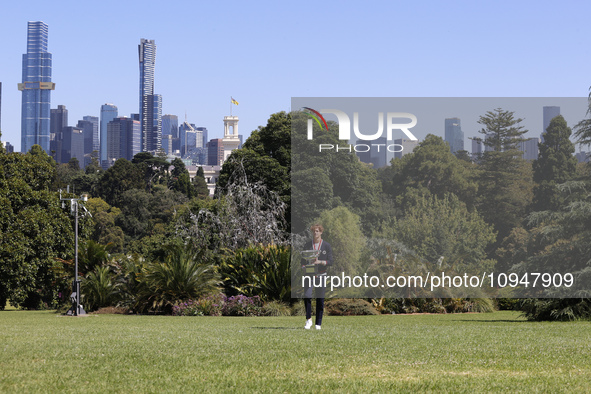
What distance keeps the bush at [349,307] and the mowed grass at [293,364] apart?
9495mm

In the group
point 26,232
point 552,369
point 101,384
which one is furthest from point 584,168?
point 26,232

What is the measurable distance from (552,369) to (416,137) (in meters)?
13.5

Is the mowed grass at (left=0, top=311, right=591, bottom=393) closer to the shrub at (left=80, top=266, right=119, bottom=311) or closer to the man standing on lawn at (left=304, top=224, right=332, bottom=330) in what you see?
the man standing on lawn at (left=304, top=224, right=332, bottom=330)

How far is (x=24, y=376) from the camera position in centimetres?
568

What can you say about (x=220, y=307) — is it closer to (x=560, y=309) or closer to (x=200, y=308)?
(x=200, y=308)

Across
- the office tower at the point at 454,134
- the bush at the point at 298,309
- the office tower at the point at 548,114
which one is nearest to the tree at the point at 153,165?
the bush at the point at 298,309

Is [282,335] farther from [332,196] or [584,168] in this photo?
[332,196]

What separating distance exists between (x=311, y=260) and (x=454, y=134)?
9483mm

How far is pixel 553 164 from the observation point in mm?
17719

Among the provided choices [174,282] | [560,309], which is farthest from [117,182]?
[560,309]

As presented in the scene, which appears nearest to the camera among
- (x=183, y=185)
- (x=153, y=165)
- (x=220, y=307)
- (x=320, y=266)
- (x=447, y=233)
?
(x=320, y=266)

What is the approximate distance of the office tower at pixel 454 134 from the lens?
19.0m

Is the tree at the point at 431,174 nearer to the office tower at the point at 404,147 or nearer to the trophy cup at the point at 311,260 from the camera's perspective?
the office tower at the point at 404,147

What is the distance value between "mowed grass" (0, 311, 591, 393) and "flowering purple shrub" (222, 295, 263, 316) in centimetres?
945
